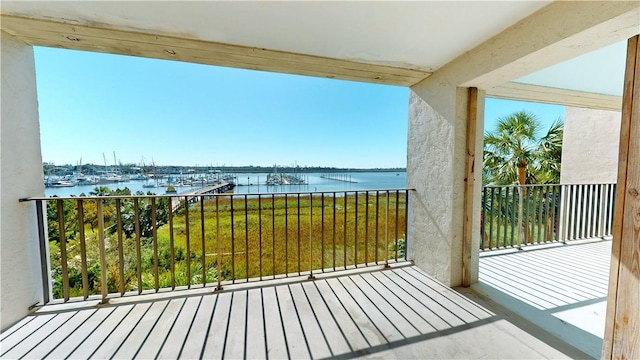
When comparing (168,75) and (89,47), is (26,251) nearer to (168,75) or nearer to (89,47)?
(89,47)

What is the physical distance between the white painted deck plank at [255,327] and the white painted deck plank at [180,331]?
44 centimetres

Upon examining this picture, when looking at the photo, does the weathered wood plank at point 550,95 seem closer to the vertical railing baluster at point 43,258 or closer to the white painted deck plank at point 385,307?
the white painted deck plank at point 385,307

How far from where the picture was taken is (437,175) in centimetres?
242

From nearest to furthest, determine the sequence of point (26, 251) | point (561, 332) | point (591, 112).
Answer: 1. point (561, 332)
2. point (26, 251)
3. point (591, 112)

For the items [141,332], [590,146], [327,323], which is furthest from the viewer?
[590,146]

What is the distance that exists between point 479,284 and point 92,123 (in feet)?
39.7

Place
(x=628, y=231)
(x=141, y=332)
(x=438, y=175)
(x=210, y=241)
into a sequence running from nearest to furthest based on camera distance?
(x=628, y=231) → (x=141, y=332) → (x=438, y=175) → (x=210, y=241)

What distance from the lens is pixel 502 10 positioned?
147 cm

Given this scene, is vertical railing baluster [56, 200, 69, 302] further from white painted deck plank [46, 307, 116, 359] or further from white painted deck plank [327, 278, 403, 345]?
white painted deck plank [327, 278, 403, 345]

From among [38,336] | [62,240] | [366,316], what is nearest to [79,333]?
[38,336]

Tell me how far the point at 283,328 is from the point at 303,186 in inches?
174

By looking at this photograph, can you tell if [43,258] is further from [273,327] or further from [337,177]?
[337,177]

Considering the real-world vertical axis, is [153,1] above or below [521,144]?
above

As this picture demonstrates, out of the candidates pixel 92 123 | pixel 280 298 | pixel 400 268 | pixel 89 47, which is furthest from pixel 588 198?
pixel 92 123
